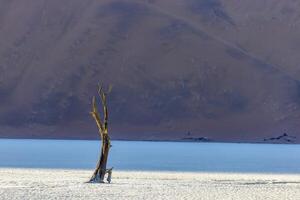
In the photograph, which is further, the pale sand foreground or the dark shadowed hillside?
the dark shadowed hillside

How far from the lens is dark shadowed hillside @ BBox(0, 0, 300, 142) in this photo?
108062 millimetres

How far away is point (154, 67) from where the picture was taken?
114 meters

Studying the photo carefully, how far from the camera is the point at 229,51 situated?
117 meters

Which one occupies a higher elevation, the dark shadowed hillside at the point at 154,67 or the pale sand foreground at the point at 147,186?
the dark shadowed hillside at the point at 154,67

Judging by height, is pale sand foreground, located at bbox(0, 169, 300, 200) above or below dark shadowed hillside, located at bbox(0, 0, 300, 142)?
below

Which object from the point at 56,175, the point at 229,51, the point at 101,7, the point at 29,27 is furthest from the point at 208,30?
the point at 56,175

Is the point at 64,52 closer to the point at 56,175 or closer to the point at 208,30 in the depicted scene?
the point at 208,30

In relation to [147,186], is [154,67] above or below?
above

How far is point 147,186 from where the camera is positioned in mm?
27906

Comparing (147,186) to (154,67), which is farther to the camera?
(154,67)

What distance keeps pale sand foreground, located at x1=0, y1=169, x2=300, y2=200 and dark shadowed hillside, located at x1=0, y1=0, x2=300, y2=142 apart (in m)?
71.3

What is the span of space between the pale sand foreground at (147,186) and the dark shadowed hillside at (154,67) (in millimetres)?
71297

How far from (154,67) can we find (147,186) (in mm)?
86515

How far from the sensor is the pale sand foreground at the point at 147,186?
24.1 meters
